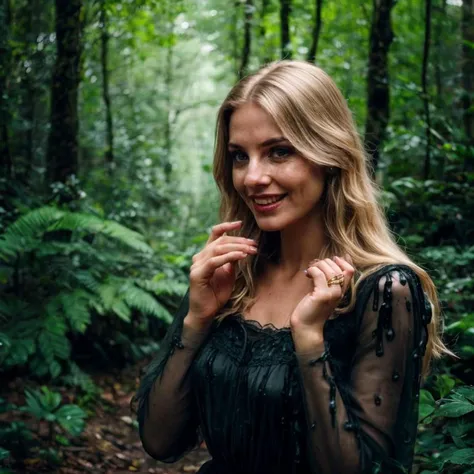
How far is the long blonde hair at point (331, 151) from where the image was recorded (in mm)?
2318

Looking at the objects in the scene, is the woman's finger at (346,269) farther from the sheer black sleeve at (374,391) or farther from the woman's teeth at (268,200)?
the woman's teeth at (268,200)

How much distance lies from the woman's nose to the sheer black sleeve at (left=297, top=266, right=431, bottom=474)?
583mm

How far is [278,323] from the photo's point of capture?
2461 mm

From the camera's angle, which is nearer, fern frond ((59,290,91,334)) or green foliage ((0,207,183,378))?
green foliage ((0,207,183,378))

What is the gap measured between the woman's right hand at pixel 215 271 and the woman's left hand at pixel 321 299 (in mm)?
369

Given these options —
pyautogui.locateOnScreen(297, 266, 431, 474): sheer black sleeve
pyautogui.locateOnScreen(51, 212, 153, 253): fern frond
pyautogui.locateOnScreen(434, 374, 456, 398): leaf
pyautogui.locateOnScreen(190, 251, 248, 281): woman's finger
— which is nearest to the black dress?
pyautogui.locateOnScreen(297, 266, 431, 474): sheer black sleeve

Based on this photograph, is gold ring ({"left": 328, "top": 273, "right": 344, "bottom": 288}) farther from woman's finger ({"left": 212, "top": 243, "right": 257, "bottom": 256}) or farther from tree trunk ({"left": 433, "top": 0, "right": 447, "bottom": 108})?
tree trunk ({"left": 433, "top": 0, "right": 447, "bottom": 108})

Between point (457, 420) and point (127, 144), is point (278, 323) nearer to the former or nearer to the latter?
point (457, 420)

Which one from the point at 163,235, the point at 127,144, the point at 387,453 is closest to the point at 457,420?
the point at 387,453

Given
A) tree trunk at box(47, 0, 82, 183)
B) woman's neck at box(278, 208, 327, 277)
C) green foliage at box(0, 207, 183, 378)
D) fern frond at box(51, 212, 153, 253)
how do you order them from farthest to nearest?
tree trunk at box(47, 0, 82, 183), fern frond at box(51, 212, 153, 253), green foliage at box(0, 207, 183, 378), woman's neck at box(278, 208, 327, 277)

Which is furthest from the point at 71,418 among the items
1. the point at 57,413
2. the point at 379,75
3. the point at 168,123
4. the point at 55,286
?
the point at 168,123

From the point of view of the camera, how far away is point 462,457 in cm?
249

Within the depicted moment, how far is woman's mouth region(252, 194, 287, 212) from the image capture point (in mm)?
2395

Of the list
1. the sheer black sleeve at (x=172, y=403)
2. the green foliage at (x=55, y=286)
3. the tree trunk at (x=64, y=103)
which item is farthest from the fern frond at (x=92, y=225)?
the sheer black sleeve at (x=172, y=403)
